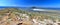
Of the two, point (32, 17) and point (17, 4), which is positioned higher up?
point (17, 4)

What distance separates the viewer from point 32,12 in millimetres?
1504

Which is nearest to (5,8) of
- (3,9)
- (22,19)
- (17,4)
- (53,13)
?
(3,9)

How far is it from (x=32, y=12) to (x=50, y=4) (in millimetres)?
264

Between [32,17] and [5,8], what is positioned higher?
[5,8]

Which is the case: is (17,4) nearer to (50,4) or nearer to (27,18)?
(27,18)

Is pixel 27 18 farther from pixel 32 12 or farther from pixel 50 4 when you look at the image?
pixel 50 4

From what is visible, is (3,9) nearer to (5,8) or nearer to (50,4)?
(5,8)

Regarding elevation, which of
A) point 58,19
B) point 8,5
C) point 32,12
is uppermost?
point 8,5

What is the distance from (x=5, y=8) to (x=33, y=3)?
38 centimetres

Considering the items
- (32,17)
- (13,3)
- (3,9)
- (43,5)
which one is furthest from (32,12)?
(3,9)

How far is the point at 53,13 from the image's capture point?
150cm

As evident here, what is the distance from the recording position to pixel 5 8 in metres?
1.50

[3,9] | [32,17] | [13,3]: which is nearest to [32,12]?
[32,17]

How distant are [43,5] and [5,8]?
1.68ft
